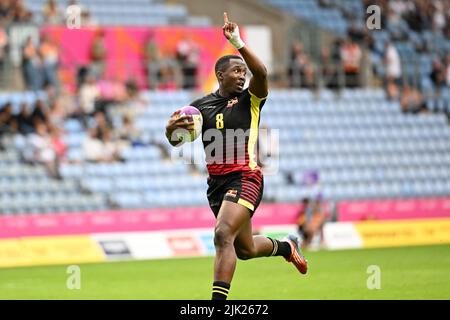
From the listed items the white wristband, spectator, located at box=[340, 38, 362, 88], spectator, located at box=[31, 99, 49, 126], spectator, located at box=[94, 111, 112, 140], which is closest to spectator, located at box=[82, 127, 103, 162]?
spectator, located at box=[94, 111, 112, 140]

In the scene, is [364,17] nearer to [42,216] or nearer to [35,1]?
[35,1]

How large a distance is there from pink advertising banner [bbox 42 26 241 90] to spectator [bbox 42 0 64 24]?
201 mm

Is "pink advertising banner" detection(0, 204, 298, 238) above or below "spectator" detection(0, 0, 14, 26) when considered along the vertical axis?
below

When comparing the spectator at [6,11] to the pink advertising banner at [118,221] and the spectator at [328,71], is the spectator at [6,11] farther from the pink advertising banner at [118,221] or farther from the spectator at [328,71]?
the spectator at [328,71]

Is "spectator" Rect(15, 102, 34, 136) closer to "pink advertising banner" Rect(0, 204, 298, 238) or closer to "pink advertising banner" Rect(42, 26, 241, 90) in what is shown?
"pink advertising banner" Rect(42, 26, 241, 90)

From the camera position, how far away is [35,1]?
27.9 m

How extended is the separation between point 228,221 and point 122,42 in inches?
686

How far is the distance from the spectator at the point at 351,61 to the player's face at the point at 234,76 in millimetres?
18769

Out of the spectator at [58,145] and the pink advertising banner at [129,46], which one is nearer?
the spectator at [58,145]

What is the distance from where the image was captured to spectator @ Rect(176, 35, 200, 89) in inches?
1112

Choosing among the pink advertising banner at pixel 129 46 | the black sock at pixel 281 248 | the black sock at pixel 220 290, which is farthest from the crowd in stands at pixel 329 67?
the black sock at pixel 220 290

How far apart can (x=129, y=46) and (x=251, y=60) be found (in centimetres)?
1718

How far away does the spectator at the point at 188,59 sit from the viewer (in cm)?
2823

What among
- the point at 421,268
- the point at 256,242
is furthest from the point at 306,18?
the point at 256,242
